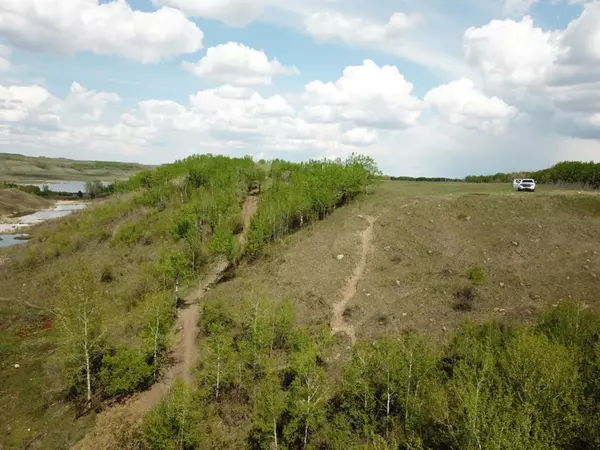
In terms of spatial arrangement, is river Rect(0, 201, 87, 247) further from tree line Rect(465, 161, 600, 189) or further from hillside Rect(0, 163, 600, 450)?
tree line Rect(465, 161, 600, 189)

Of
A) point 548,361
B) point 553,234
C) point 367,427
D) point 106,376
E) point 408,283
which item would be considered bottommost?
point 106,376

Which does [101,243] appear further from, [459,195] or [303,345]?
[459,195]

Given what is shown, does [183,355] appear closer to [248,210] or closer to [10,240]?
[248,210]

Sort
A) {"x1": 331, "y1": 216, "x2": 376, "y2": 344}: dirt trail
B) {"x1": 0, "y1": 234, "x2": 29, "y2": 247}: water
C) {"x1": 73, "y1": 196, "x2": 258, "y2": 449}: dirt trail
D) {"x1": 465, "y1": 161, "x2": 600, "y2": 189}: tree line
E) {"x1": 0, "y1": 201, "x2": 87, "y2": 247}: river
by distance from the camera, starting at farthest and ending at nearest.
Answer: {"x1": 0, "y1": 201, "x2": 87, "y2": 247}: river
{"x1": 0, "y1": 234, "x2": 29, "y2": 247}: water
{"x1": 465, "y1": 161, "x2": 600, "y2": 189}: tree line
{"x1": 331, "y1": 216, "x2": 376, "y2": 344}: dirt trail
{"x1": 73, "y1": 196, "x2": 258, "y2": 449}: dirt trail

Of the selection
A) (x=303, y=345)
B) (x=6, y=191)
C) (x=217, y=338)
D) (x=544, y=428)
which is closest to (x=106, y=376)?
(x=217, y=338)

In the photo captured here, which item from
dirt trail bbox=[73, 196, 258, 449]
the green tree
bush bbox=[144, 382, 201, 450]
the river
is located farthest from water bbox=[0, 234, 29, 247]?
bush bbox=[144, 382, 201, 450]

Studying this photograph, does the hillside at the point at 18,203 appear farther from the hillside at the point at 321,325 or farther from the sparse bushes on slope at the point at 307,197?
the sparse bushes on slope at the point at 307,197
